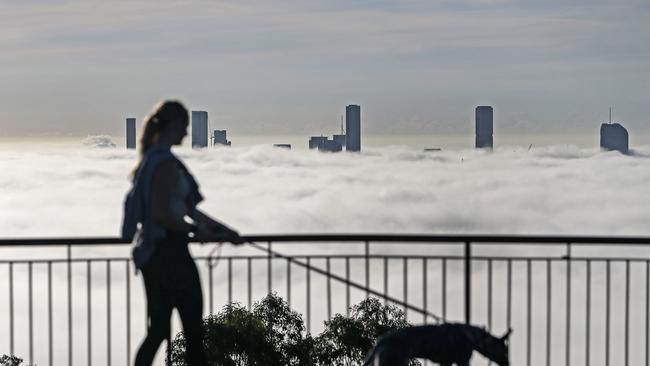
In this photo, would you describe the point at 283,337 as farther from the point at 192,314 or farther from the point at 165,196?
the point at 165,196

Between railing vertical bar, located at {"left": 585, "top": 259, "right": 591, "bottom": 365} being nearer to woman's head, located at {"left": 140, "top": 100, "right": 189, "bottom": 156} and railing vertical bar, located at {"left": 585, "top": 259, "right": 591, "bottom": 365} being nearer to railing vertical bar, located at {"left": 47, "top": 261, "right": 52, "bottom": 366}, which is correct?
woman's head, located at {"left": 140, "top": 100, "right": 189, "bottom": 156}

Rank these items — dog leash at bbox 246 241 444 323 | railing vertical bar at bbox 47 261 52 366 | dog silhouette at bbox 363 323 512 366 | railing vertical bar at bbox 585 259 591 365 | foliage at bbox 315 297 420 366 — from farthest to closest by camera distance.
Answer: foliage at bbox 315 297 420 366
railing vertical bar at bbox 47 261 52 366
railing vertical bar at bbox 585 259 591 365
dog leash at bbox 246 241 444 323
dog silhouette at bbox 363 323 512 366

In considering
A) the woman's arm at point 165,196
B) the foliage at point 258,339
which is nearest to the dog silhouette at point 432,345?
the woman's arm at point 165,196

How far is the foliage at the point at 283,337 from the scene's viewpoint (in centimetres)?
4500

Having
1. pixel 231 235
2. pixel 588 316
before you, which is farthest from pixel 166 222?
pixel 588 316

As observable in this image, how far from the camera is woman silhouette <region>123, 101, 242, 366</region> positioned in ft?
21.3

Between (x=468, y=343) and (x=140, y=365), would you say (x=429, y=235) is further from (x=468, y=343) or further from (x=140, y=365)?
(x=140, y=365)

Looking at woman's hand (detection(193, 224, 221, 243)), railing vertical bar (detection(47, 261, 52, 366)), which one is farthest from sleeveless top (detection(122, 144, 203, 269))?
railing vertical bar (detection(47, 261, 52, 366))

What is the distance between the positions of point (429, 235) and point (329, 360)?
38.9 metres

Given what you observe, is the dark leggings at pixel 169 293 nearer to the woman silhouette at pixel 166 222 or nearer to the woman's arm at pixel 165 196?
the woman silhouette at pixel 166 222

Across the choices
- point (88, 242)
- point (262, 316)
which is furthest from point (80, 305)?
point (88, 242)

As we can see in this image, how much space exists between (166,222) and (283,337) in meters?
46.0

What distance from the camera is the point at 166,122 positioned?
6586 millimetres

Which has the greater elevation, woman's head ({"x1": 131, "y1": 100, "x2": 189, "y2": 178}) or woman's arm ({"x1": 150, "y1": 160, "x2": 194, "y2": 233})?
woman's head ({"x1": 131, "y1": 100, "x2": 189, "y2": 178})
